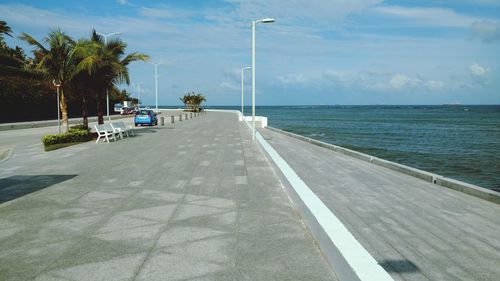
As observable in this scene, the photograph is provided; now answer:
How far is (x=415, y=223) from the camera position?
254 inches

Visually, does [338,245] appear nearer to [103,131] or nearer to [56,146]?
[56,146]

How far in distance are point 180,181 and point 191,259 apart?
17.4 ft

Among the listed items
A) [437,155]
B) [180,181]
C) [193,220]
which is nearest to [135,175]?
[180,181]

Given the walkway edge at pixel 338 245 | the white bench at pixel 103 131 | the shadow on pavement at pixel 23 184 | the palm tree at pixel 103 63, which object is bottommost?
the shadow on pavement at pixel 23 184

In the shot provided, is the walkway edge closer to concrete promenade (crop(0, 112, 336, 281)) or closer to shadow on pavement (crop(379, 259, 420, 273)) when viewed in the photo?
concrete promenade (crop(0, 112, 336, 281))

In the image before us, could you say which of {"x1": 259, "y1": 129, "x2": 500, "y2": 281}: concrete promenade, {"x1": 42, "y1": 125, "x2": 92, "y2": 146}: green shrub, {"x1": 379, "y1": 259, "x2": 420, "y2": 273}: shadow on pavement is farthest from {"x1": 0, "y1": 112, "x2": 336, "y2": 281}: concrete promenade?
{"x1": 42, "y1": 125, "x2": 92, "y2": 146}: green shrub

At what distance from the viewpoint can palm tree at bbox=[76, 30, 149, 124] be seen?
830 inches

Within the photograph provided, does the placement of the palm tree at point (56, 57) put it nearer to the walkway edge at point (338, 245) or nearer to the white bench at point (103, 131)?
the white bench at point (103, 131)

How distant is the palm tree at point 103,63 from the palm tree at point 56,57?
0.54m

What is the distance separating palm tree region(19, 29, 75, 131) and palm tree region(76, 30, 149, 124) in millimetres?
543

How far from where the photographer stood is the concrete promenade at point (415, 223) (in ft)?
15.6

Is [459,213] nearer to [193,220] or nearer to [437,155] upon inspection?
[193,220]

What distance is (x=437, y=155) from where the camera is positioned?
27031 mm

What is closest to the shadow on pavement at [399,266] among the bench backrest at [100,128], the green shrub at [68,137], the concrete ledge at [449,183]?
the concrete ledge at [449,183]
